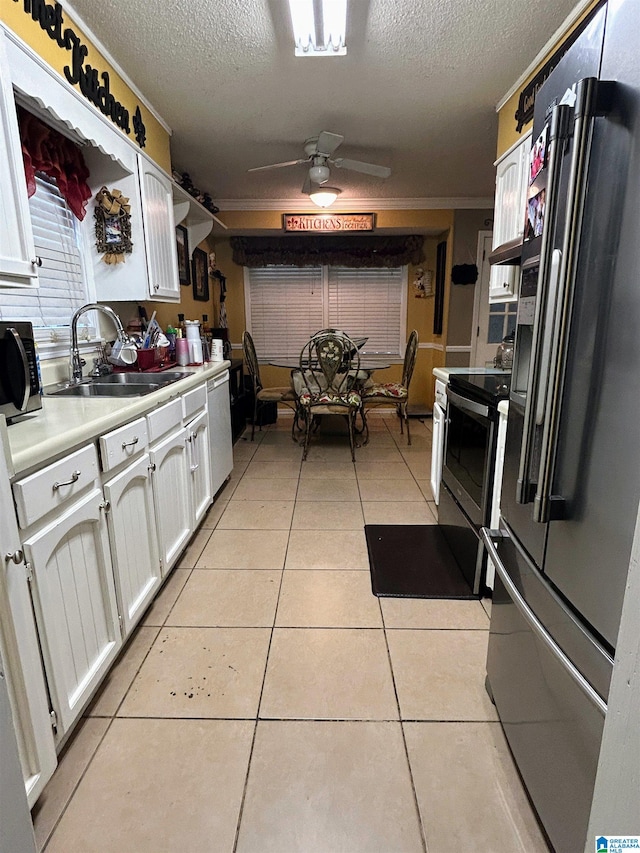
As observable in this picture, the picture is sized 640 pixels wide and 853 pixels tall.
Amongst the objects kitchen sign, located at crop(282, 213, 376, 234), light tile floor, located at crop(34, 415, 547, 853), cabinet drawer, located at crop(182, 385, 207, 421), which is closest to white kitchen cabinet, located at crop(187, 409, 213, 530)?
cabinet drawer, located at crop(182, 385, 207, 421)

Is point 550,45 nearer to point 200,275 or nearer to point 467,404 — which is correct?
point 467,404

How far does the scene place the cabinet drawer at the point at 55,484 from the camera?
1.00 metres

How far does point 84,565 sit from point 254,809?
78cm

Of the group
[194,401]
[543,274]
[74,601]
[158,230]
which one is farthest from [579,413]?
[158,230]

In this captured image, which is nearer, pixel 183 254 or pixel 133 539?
pixel 133 539

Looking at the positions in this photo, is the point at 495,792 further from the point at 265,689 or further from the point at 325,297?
the point at 325,297

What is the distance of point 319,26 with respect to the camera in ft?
6.21

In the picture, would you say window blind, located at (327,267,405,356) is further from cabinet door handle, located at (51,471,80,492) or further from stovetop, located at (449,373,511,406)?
cabinet door handle, located at (51,471,80,492)

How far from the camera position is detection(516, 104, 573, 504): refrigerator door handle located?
84 cm

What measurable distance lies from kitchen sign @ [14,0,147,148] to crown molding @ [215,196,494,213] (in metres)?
2.38

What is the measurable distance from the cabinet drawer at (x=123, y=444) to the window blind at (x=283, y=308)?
13.5 feet

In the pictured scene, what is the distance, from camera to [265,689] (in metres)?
1.47

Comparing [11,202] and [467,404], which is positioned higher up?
[11,202]

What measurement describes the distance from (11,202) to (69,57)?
2.96 feet
